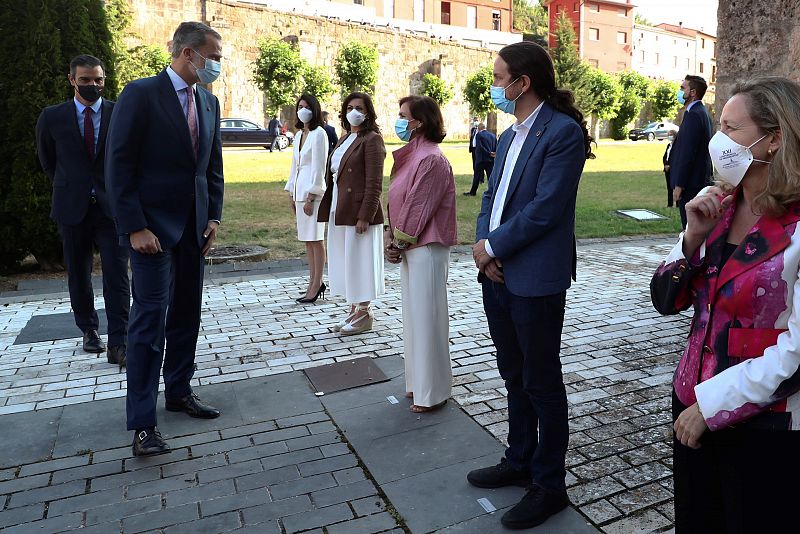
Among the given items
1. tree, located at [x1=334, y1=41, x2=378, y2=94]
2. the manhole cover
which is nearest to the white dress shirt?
the manhole cover

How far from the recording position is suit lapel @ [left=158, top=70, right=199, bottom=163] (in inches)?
158

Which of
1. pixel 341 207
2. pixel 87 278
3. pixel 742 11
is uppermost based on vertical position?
pixel 742 11

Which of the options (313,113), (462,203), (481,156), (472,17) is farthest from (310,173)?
(472,17)

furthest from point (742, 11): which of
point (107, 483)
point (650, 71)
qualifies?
point (650, 71)

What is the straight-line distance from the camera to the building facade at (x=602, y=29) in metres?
72.0

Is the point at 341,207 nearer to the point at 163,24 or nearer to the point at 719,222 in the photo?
the point at 719,222

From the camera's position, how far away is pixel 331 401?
468 cm

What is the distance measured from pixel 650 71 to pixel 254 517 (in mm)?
86987

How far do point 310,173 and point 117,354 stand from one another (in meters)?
2.76

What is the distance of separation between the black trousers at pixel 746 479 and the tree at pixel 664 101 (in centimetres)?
6110

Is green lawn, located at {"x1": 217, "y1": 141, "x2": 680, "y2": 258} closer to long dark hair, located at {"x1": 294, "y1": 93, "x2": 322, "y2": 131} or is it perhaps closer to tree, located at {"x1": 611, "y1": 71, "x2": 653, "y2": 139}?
long dark hair, located at {"x1": 294, "y1": 93, "x2": 322, "y2": 131}

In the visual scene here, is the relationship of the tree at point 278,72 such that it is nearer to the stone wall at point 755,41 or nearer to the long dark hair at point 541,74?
the stone wall at point 755,41

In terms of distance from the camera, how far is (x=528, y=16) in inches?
3403

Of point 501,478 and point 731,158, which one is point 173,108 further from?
point 731,158
